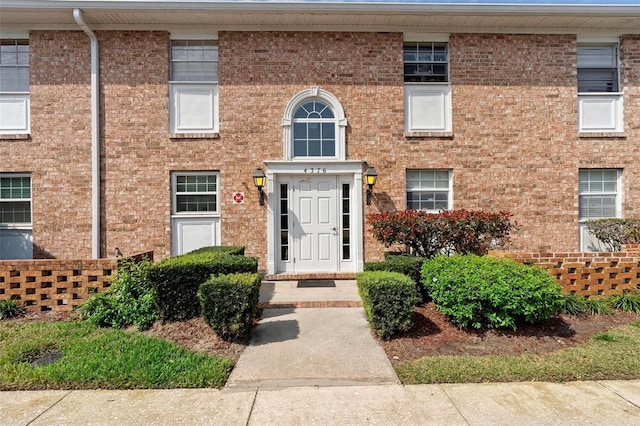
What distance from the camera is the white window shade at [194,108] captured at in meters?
7.89

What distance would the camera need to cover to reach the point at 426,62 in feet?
27.1

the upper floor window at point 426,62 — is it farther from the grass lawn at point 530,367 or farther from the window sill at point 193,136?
the grass lawn at point 530,367

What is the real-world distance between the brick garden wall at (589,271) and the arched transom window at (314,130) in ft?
14.8

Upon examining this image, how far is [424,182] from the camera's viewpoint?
8.18m

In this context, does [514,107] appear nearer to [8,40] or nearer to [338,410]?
[338,410]

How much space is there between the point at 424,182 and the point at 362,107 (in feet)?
7.73

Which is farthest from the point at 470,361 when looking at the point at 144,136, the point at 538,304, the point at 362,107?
the point at 144,136

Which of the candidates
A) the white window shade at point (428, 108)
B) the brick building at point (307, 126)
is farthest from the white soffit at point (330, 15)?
the white window shade at point (428, 108)

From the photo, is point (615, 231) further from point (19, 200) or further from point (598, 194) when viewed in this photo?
point (19, 200)

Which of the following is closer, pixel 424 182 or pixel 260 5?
pixel 260 5

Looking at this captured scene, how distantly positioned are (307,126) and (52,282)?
5.79m

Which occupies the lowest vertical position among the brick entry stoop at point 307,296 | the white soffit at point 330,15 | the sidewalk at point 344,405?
the sidewalk at point 344,405

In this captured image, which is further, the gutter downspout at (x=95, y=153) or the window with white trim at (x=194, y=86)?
the window with white trim at (x=194, y=86)

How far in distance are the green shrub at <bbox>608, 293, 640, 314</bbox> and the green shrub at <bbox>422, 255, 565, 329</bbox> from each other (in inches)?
76.9
